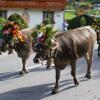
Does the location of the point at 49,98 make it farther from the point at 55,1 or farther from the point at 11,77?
the point at 55,1

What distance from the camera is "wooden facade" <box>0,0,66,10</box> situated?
31.9 m

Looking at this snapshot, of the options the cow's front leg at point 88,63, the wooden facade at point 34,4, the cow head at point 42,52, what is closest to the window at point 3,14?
the wooden facade at point 34,4

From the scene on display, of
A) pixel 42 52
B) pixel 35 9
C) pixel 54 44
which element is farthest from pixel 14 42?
pixel 35 9

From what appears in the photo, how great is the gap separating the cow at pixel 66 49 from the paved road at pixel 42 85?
35 centimetres

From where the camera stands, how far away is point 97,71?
1429 cm

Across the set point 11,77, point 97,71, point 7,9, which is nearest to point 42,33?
point 11,77

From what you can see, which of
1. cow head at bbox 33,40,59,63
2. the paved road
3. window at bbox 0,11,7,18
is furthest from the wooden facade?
cow head at bbox 33,40,59,63

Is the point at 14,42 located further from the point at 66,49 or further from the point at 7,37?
the point at 66,49

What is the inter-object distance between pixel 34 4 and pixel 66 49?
Answer: 22.3 meters

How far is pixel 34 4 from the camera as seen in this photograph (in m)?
32.9

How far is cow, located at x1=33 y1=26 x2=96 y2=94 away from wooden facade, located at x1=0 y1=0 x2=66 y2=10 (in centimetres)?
2013

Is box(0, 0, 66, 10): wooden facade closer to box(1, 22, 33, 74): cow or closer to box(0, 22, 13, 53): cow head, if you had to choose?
box(1, 22, 33, 74): cow

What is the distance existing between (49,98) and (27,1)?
75.2ft

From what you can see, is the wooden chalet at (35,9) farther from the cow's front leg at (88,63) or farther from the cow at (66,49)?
the cow at (66,49)
